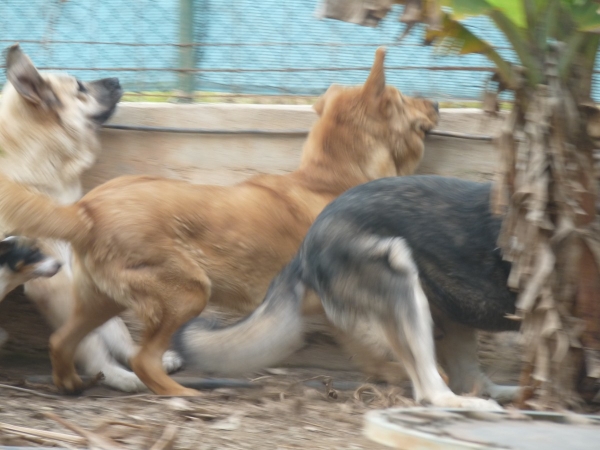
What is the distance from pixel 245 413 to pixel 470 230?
153 cm

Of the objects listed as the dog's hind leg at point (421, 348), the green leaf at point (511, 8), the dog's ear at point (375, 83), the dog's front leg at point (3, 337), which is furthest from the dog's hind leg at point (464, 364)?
the dog's front leg at point (3, 337)

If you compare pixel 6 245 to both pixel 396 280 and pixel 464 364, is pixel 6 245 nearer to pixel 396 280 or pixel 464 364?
pixel 396 280

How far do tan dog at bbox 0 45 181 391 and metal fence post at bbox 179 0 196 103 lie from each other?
552 millimetres

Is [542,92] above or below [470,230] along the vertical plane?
above

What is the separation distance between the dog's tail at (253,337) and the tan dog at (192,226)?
0.46ft

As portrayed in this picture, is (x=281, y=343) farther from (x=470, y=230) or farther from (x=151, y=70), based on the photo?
(x=151, y=70)

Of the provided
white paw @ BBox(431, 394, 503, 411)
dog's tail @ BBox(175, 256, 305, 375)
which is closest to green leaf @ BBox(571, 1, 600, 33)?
white paw @ BBox(431, 394, 503, 411)

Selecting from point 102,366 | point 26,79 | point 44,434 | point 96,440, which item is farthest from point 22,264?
point 96,440

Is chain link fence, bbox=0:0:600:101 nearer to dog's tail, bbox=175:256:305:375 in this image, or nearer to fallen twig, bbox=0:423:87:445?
dog's tail, bbox=175:256:305:375

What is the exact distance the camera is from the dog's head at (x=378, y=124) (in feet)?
19.1

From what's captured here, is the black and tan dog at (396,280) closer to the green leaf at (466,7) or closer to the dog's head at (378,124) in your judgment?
the dog's head at (378,124)

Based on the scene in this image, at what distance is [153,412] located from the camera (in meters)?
4.27

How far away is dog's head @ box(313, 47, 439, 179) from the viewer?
5.81 meters

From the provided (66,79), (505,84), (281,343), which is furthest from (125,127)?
(505,84)
